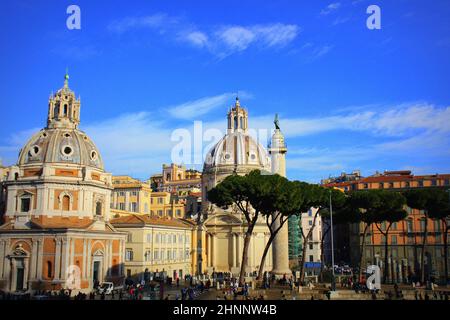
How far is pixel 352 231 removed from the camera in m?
68.9

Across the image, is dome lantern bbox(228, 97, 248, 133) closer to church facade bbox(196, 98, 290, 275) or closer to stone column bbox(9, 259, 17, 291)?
church facade bbox(196, 98, 290, 275)

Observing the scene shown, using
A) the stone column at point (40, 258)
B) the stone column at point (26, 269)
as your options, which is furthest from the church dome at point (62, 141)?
the stone column at point (26, 269)

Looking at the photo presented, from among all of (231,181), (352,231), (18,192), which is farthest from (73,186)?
(352,231)

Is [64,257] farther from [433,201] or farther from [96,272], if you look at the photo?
[433,201]

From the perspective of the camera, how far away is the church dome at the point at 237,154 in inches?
3110

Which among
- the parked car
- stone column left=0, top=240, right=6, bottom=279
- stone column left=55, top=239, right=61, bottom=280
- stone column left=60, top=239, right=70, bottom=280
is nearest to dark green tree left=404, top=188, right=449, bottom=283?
the parked car

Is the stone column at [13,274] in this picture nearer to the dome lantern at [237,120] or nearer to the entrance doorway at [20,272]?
the entrance doorway at [20,272]

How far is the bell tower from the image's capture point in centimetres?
5173

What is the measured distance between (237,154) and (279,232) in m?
36.0

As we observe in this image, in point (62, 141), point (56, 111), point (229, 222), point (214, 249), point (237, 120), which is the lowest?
point (214, 249)

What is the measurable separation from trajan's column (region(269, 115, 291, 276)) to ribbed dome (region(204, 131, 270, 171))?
32.4m

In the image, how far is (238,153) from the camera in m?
79.6

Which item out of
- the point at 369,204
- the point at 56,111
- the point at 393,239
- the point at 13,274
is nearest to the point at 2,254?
the point at 13,274
